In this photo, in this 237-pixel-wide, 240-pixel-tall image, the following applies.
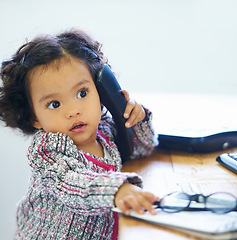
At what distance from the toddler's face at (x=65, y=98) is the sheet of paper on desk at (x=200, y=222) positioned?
0.26 m

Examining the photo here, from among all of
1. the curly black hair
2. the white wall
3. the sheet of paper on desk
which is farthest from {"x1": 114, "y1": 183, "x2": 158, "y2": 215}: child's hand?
the white wall

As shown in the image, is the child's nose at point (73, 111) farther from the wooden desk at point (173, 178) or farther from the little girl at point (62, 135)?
the wooden desk at point (173, 178)

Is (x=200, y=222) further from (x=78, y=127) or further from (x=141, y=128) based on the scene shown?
(x=141, y=128)

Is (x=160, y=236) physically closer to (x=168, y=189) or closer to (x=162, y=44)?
(x=168, y=189)

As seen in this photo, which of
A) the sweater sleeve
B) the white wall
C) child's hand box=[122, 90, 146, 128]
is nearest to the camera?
the sweater sleeve

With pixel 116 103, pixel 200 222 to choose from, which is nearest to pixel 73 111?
pixel 116 103

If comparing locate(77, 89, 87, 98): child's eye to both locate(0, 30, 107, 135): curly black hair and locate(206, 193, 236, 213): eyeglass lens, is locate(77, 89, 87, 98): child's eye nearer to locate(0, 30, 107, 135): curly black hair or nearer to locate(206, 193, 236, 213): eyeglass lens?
locate(0, 30, 107, 135): curly black hair

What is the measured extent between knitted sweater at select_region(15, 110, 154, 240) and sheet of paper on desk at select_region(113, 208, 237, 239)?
7 cm

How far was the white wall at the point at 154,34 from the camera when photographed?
43.4 inches

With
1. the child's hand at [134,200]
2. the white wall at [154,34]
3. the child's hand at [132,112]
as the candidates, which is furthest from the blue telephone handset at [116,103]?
the white wall at [154,34]

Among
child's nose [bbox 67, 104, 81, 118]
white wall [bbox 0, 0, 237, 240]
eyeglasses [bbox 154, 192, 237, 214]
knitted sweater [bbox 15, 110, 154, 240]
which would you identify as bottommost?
knitted sweater [bbox 15, 110, 154, 240]

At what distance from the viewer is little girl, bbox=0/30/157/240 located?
60 cm

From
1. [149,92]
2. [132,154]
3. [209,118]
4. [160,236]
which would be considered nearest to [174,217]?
[160,236]

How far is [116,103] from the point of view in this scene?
2.57ft
